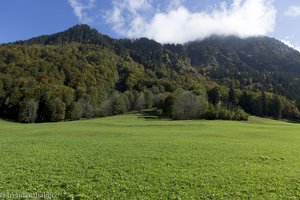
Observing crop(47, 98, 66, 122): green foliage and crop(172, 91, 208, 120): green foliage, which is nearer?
crop(172, 91, 208, 120): green foliage

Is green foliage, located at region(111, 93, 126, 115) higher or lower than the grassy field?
higher

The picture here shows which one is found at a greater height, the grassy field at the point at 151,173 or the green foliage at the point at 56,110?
the green foliage at the point at 56,110

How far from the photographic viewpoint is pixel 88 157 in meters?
27.8

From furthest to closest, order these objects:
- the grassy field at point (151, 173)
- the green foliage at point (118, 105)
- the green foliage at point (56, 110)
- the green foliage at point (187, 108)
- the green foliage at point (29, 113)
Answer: the green foliage at point (118, 105) → the green foliage at point (56, 110) → the green foliage at point (29, 113) → the green foliage at point (187, 108) → the grassy field at point (151, 173)

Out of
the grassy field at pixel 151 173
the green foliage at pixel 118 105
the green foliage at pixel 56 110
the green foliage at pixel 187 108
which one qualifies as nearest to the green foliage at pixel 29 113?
the green foliage at pixel 56 110

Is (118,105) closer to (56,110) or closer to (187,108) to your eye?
(56,110)

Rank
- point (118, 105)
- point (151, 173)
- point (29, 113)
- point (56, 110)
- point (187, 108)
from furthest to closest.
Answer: point (118, 105)
point (56, 110)
point (29, 113)
point (187, 108)
point (151, 173)

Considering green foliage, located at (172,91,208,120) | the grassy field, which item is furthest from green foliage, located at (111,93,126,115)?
the grassy field

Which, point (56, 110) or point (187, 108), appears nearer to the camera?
point (187, 108)

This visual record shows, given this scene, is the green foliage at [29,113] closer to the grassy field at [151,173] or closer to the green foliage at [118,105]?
the green foliage at [118,105]

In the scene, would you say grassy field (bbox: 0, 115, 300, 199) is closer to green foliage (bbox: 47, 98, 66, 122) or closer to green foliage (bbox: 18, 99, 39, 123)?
green foliage (bbox: 18, 99, 39, 123)

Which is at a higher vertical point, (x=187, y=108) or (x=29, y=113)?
(x=187, y=108)

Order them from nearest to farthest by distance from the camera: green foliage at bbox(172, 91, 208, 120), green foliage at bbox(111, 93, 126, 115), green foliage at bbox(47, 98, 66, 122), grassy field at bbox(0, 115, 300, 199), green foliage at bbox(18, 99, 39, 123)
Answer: grassy field at bbox(0, 115, 300, 199), green foliage at bbox(172, 91, 208, 120), green foliage at bbox(18, 99, 39, 123), green foliage at bbox(47, 98, 66, 122), green foliage at bbox(111, 93, 126, 115)

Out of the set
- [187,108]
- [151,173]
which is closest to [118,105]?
[187,108]
